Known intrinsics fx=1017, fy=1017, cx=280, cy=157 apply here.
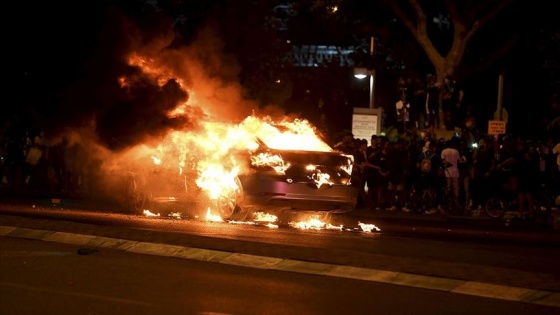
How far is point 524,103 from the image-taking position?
47.9 meters

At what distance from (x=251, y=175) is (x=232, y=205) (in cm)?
86

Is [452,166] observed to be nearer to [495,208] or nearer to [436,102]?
[495,208]

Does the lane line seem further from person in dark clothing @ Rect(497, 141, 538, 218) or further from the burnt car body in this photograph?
person in dark clothing @ Rect(497, 141, 538, 218)

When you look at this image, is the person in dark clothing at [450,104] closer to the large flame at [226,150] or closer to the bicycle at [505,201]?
the bicycle at [505,201]

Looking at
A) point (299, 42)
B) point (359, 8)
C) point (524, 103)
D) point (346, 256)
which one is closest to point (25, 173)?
point (359, 8)

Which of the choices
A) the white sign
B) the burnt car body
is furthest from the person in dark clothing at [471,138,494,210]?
the burnt car body

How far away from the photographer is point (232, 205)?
Result: 1888cm

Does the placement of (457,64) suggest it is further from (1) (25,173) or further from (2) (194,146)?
(2) (194,146)

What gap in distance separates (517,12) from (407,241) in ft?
82.3

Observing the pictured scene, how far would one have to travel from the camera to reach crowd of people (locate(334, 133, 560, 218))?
2408 centimetres

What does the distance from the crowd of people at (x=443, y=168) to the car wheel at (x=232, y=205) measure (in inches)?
234

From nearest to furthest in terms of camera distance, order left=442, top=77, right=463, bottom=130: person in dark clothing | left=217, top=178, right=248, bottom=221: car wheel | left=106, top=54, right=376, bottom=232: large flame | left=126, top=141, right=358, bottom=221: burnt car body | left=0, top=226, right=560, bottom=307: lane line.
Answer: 1. left=0, top=226, right=560, bottom=307: lane line
2. left=126, top=141, right=358, bottom=221: burnt car body
3. left=106, top=54, right=376, bottom=232: large flame
4. left=217, top=178, right=248, bottom=221: car wheel
5. left=442, top=77, right=463, bottom=130: person in dark clothing

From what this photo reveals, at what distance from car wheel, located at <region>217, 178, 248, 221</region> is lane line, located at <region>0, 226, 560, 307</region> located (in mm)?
4714

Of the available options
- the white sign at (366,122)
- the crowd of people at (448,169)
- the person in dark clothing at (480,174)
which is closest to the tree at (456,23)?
the white sign at (366,122)
